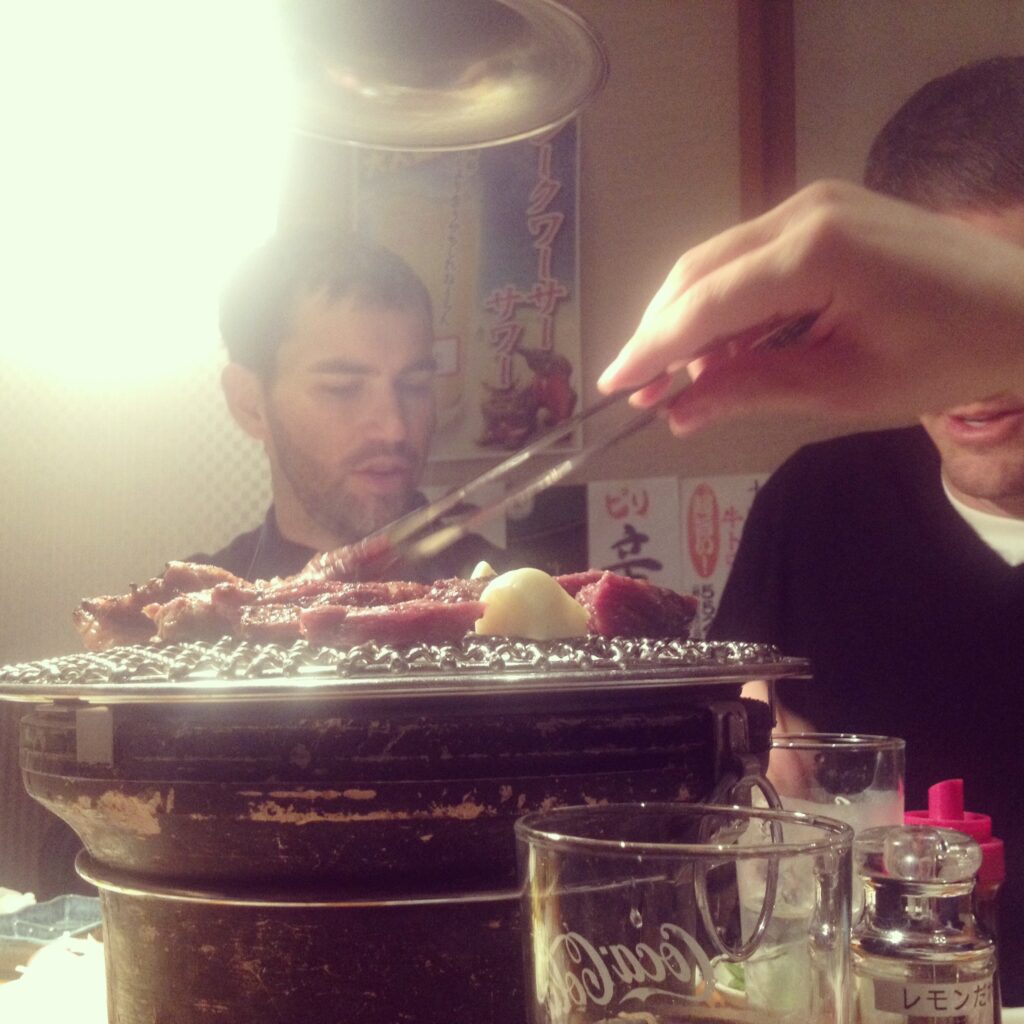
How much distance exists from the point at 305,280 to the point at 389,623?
203 centimetres

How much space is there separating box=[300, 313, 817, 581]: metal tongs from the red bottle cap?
42 cm

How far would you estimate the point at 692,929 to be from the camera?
1.83 feet

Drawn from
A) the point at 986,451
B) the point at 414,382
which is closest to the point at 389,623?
the point at 986,451

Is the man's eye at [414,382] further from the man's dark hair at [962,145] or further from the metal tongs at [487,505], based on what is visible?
the metal tongs at [487,505]

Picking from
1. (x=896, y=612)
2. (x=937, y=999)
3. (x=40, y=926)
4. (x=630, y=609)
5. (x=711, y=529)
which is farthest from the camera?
(x=711, y=529)

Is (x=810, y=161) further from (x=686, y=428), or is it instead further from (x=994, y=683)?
(x=686, y=428)

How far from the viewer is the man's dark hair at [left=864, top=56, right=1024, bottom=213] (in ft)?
6.10

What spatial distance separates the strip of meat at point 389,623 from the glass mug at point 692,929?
1.07 feet

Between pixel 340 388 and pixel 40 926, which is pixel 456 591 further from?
pixel 340 388

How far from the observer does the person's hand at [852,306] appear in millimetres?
782

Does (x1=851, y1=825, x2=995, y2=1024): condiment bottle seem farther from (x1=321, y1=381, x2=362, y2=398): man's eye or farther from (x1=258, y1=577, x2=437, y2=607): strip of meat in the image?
(x1=321, y1=381, x2=362, y2=398): man's eye

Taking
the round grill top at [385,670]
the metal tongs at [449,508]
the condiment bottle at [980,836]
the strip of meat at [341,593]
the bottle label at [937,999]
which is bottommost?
the bottle label at [937,999]

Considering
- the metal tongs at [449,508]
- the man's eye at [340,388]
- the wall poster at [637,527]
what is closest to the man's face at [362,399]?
the man's eye at [340,388]

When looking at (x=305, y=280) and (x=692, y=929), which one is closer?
(x=692, y=929)
